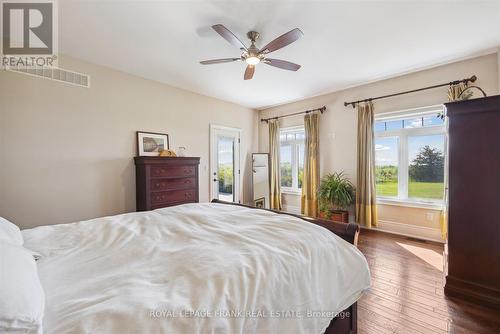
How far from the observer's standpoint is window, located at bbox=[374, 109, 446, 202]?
11.3ft

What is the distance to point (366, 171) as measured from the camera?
3.86 m

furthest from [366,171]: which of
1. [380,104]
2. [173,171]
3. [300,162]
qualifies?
[173,171]

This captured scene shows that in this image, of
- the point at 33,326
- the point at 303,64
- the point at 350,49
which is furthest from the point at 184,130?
the point at 33,326

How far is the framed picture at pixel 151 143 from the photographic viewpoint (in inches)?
144

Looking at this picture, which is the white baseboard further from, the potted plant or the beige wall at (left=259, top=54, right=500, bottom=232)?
the potted plant

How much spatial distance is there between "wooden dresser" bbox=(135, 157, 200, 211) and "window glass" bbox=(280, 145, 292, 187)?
244cm

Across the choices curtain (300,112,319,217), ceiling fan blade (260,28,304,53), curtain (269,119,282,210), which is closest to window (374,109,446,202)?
curtain (300,112,319,217)

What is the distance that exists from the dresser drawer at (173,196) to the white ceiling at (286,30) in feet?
6.29

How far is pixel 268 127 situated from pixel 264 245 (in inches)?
185

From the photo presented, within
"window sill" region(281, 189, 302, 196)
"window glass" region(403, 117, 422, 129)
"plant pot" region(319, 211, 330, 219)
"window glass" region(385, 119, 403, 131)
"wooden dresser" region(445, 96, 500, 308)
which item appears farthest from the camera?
"window sill" region(281, 189, 302, 196)

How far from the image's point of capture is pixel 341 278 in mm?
1278

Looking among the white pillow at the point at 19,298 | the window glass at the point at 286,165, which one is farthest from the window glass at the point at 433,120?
the white pillow at the point at 19,298

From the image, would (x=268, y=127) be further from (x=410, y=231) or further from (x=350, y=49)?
(x=410, y=231)

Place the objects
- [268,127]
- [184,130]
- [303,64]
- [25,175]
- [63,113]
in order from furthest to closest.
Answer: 1. [268,127]
2. [184,130]
3. [303,64]
4. [63,113]
5. [25,175]
